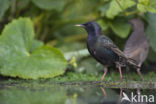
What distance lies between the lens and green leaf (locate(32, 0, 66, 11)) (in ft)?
16.4

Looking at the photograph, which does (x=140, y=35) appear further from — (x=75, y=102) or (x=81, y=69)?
(x=75, y=102)

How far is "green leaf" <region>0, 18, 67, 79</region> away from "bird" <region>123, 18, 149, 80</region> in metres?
1.02

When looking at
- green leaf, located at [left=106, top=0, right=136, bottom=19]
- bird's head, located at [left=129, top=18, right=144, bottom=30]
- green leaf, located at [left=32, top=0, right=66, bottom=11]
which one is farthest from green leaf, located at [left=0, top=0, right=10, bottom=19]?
bird's head, located at [left=129, top=18, right=144, bottom=30]

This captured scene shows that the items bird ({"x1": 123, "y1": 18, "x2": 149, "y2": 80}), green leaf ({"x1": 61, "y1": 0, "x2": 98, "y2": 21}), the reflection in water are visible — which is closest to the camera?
the reflection in water

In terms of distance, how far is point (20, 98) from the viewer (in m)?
2.86

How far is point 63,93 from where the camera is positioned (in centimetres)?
312

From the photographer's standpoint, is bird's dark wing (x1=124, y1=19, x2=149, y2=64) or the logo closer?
the logo

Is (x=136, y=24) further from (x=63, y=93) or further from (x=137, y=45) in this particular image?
(x=63, y=93)

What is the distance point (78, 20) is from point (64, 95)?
2.79m

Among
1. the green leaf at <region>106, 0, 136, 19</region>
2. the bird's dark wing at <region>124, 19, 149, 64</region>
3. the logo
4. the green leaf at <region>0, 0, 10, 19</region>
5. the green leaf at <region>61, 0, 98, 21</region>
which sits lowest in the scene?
the bird's dark wing at <region>124, 19, 149, 64</region>

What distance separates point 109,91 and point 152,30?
85.0 inches

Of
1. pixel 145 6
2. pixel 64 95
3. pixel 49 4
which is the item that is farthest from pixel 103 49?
pixel 49 4

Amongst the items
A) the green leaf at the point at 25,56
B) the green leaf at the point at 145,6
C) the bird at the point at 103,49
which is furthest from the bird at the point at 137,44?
the green leaf at the point at 25,56

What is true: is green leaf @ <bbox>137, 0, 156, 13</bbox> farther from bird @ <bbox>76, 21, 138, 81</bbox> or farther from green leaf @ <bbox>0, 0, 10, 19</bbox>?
green leaf @ <bbox>0, 0, 10, 19</bbox>
